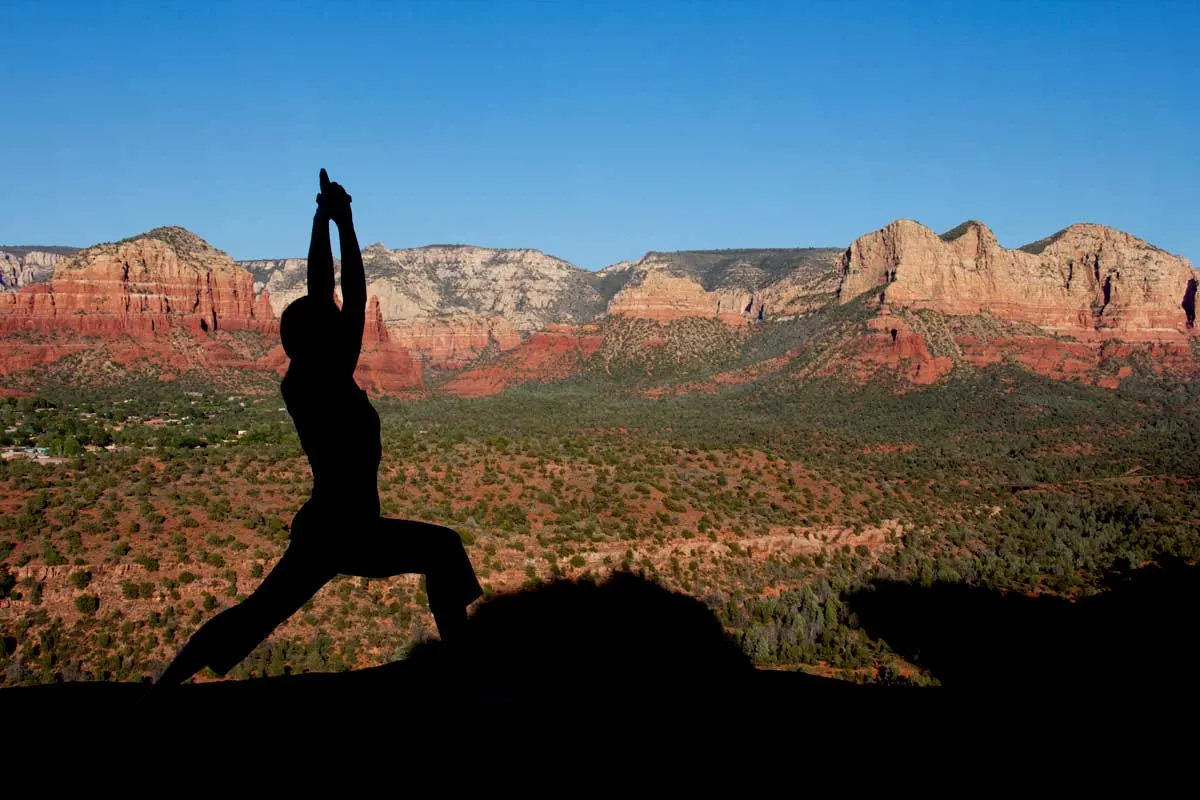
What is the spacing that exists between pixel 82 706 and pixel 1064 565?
1311 inches

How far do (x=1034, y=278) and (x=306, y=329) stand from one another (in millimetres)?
126772

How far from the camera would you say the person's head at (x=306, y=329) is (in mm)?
4969

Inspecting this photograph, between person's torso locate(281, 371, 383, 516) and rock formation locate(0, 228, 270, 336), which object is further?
rock formation locate(0, 228, 270, 336)

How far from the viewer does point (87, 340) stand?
8706cm

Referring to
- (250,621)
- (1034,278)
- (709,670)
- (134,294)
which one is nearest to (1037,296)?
(1034,278)

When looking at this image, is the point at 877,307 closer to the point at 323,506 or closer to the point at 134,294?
the point at 134,294

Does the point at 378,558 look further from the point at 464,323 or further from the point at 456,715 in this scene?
the point at 464,323

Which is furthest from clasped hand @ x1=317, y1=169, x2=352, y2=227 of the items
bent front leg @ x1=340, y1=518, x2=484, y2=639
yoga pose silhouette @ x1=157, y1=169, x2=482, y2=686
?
bent front leg @ x1=340, y1=518, x2=484, y2=639

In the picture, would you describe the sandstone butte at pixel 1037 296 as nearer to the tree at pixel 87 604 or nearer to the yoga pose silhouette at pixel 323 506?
the tree at pixel 87 604

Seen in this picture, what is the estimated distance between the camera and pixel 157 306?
9288 cm

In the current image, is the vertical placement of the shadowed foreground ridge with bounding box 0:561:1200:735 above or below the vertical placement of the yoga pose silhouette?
below

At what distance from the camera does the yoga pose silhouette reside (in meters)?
4.93

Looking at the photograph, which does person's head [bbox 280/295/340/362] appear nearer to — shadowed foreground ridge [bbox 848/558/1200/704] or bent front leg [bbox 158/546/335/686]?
bent front leg [bbox 158/546/335/686]

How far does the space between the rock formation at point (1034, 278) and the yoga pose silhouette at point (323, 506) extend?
9905cm
